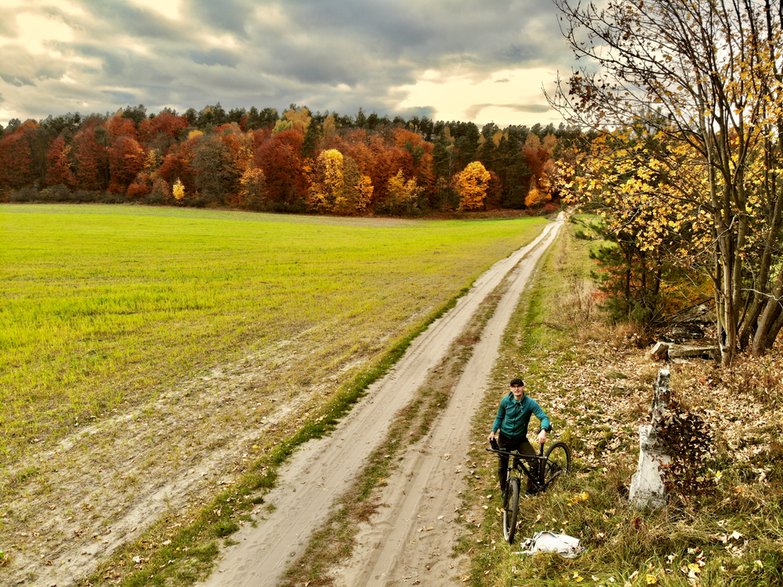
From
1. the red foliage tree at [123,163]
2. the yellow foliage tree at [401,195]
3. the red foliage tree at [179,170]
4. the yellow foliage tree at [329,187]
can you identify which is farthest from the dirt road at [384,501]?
the red foliage tree at [123,163]

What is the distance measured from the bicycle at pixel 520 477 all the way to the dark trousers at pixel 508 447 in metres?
0.11

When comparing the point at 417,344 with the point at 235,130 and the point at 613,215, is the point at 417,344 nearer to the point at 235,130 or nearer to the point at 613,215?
the point at 613,215

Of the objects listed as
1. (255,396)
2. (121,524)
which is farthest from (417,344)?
(121,524)

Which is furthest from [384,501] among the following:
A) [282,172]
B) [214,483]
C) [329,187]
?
[282,172]

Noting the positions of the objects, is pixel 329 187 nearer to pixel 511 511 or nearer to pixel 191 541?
pixel 191 541

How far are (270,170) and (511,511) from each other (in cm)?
10636

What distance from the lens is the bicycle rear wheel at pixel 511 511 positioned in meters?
8.06

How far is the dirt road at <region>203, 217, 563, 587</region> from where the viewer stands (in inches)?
312

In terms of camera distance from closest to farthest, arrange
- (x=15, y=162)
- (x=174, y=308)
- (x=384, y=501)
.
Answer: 1. (x=384, y=501)
2. (x=174, y=308)
3. (x=15, y=162)

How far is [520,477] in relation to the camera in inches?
359

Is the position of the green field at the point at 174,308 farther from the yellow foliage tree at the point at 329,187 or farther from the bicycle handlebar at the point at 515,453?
the yellow foliage tree at the point at 329,187

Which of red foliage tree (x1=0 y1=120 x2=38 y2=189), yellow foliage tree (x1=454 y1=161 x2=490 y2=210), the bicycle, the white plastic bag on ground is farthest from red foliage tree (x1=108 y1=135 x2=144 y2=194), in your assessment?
the white plastic bag on ground

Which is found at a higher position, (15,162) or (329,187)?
(15,162)

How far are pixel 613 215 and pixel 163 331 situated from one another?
18866 mm
